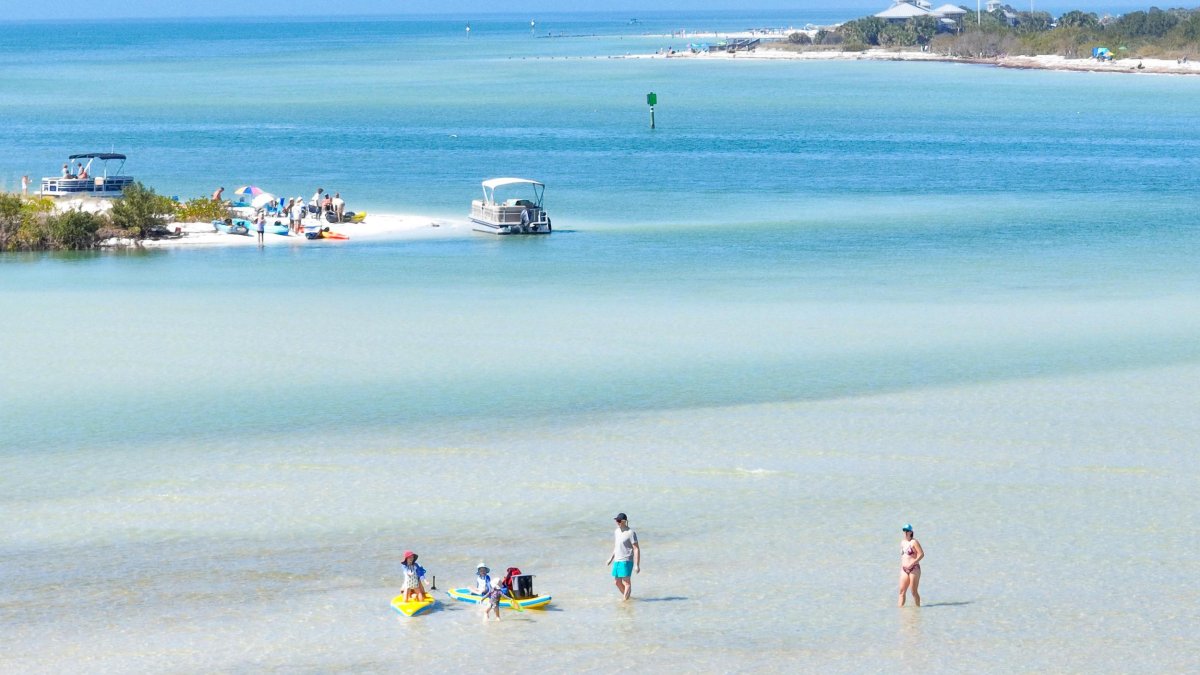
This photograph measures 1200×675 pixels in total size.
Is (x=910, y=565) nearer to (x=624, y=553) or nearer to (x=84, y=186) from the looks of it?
(x=624, y=553)

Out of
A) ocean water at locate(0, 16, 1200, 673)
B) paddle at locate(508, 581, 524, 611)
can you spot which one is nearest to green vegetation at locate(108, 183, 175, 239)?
ocean water at locate(0, 16, 1200, 673)

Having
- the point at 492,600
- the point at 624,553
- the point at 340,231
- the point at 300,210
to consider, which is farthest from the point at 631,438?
the point at 300,210

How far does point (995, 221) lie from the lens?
219ft

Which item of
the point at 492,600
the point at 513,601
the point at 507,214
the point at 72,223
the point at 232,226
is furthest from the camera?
the point at 232,226

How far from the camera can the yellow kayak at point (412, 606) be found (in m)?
22.1

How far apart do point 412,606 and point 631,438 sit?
34.9 feet

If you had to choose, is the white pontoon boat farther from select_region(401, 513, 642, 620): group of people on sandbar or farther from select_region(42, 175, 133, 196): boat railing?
select_region(401, 513, 642, 620): group of people on sandbar

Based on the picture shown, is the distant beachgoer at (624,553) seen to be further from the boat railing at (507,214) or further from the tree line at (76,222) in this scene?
the tree line at (76,222)

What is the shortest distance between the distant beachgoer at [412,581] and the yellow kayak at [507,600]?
63 centimetres

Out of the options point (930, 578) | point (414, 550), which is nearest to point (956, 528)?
point (930, 578)

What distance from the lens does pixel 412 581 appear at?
22.0 meters

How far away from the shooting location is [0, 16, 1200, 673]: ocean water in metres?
22.0

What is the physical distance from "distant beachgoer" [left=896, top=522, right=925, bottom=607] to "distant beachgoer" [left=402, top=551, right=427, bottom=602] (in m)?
6.93

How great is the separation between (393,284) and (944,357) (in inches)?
762
